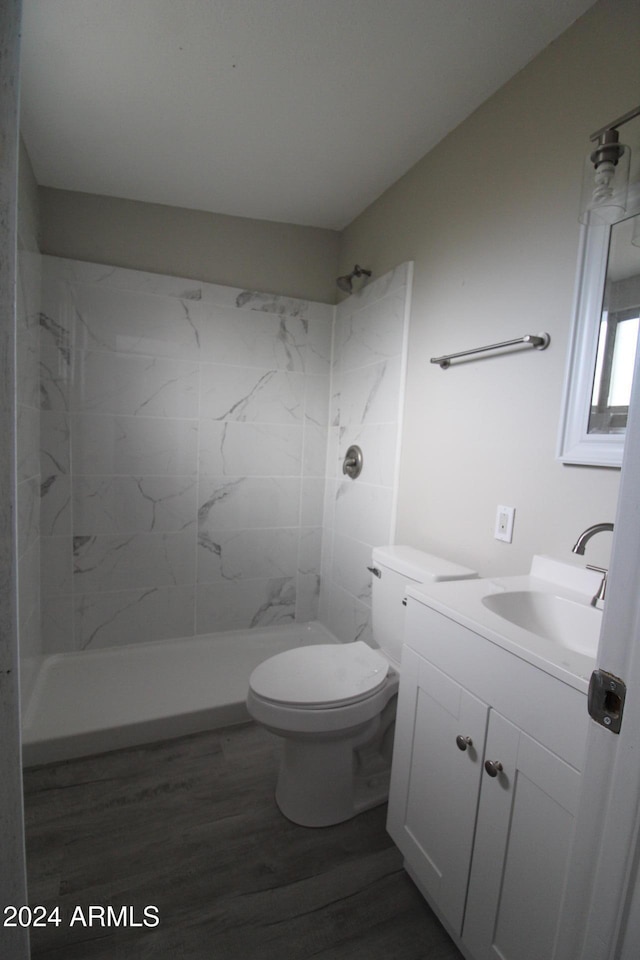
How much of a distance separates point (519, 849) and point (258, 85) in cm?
222

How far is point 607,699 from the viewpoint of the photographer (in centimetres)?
52

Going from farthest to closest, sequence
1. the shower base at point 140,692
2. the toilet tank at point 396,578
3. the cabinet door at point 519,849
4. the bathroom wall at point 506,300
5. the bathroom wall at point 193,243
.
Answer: the bathroom wall at point 193,243
the shower base at point 140,692
the toilet tank at point 396,578
the bathroom wall at point 506,300
the cabinet door at point 519,849

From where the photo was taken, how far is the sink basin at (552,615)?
1.10 metres

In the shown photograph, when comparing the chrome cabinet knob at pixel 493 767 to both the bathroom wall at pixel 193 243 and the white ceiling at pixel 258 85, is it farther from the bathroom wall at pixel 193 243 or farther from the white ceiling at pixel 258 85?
the bathroom wall at pixel 193 243

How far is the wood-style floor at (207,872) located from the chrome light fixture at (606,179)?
6.14 ft

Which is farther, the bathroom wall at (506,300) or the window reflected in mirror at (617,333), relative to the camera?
the bathroom wall at (506,300)

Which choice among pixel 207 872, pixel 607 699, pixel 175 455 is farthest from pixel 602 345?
pixel 175 455

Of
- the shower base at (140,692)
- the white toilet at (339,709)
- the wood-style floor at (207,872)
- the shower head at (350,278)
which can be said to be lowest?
the wood-style floor at (207,872)

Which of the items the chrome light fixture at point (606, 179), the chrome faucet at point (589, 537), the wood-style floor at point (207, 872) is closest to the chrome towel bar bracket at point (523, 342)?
the chrome light fixture at point (606, 179)

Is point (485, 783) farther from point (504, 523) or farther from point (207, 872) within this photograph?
point (207, 872)

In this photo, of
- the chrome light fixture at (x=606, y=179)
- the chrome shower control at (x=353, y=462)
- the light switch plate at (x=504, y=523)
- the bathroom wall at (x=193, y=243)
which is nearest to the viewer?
the chrome light fixture at (x=606, y=179)

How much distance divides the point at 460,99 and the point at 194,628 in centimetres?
263

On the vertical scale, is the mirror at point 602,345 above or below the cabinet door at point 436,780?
above

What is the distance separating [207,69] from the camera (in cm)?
145
